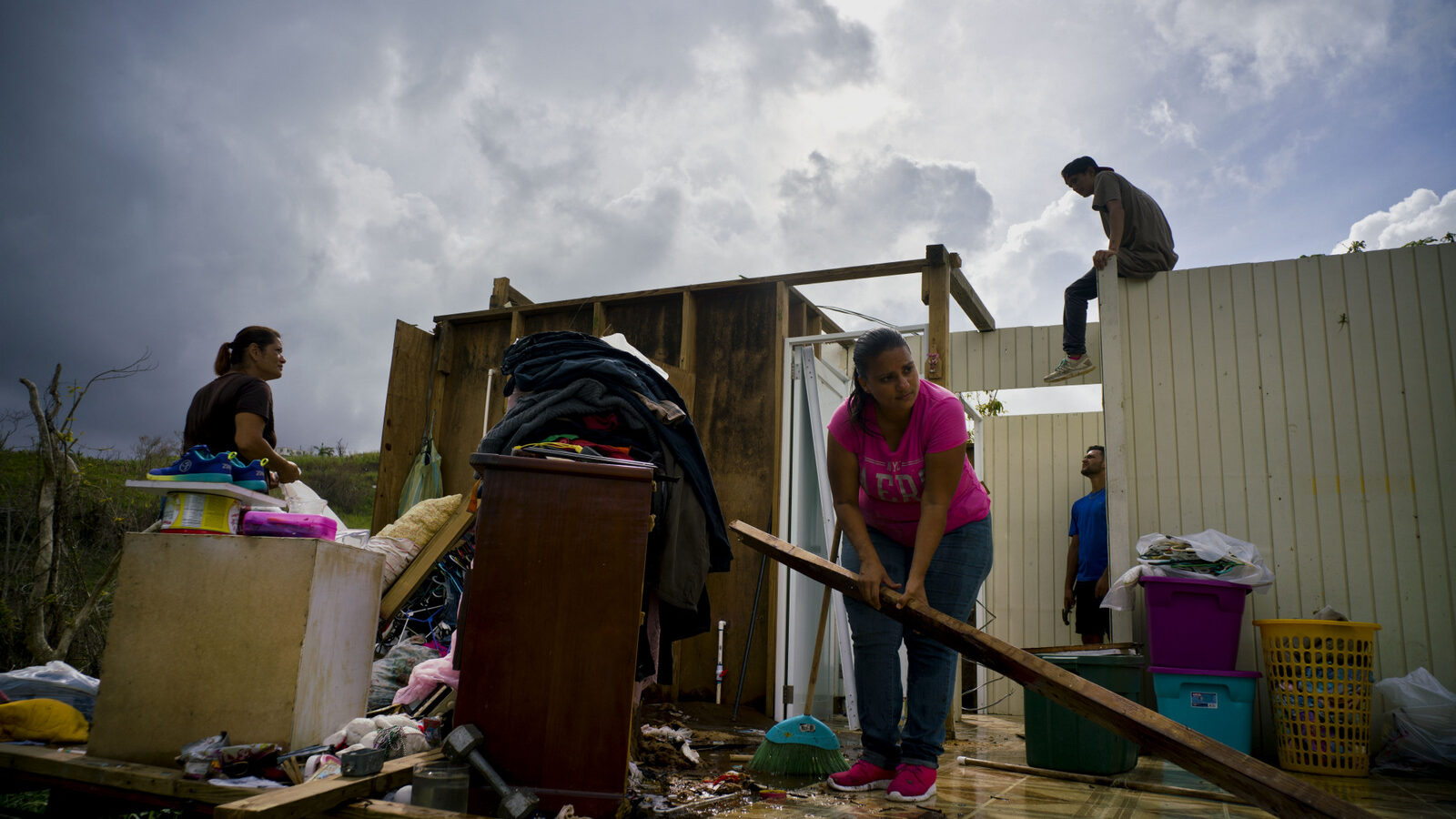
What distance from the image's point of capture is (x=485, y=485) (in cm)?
196

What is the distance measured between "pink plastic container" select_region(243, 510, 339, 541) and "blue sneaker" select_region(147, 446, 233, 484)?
125 mm

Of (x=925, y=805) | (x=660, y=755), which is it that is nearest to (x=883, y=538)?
(x=925, y=805)

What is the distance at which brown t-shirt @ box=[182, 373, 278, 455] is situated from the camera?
270cm

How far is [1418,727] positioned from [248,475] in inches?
177

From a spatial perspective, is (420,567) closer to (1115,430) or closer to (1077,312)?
(1115,430)

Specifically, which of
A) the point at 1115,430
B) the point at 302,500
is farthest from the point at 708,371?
the point at 302,500

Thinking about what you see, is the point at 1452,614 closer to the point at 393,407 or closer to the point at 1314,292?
the point at 1314,292

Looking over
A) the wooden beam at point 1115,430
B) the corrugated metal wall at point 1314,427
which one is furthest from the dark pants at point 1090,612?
the corrugated metal wall at point 1314,427

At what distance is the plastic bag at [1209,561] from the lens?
3631 mm

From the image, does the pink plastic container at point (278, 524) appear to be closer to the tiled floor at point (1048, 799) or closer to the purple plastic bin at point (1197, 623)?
the tiled floor at point (1048, 799)

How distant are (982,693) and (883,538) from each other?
4504mm

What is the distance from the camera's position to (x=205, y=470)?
7.33 feet

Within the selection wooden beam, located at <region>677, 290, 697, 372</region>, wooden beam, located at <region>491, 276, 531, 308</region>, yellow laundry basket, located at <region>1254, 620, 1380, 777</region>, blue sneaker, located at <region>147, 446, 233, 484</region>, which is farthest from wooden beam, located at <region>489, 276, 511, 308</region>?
yellow laundry basket, located at <region>1254, 620, 1380, 777</region>

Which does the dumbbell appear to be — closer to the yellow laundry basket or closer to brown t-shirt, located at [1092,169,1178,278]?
the yellow laundry basket
